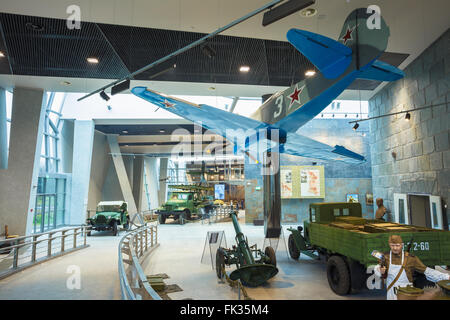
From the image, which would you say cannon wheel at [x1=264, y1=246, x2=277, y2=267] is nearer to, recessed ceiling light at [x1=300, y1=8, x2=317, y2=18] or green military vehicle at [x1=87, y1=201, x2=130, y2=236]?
recessed ceiling light at [x1=300, y1=8, x2=317, y2=18]

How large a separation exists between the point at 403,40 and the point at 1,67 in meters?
12.0

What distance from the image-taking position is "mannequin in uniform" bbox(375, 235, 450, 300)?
2.66 meters

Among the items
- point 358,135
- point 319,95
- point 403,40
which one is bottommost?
point 319,95

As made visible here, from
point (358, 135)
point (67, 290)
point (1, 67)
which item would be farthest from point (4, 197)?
point (358, 135)

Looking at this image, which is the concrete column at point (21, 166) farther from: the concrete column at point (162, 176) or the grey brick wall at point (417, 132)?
the concrete column at point (162, 176)

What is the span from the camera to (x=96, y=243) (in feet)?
35.1

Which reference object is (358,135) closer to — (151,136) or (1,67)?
(151,136)

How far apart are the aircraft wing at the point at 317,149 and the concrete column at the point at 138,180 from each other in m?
19.4

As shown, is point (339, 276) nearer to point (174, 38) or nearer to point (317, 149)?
point (317, 149)

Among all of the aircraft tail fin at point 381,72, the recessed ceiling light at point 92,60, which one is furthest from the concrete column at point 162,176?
the aircraft tail fin at point 381,72

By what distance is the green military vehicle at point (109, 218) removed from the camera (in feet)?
41.6

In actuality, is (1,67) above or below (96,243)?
above

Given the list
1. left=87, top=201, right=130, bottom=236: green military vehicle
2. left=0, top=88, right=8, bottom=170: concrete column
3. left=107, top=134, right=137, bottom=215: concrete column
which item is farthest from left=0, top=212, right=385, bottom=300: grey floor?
left=107, top=134, right=137, bottom=215: concrete column

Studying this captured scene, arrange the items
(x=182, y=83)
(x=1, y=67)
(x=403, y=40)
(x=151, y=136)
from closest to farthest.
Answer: (x=403, y=40)
(x=1, y=67)
(x=182, y=83)
(x=151, y=136)
